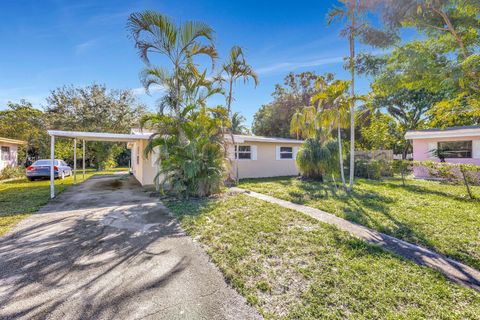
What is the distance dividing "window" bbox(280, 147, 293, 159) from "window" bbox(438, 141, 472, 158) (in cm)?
880

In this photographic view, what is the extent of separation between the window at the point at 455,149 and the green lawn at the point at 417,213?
5.62 m

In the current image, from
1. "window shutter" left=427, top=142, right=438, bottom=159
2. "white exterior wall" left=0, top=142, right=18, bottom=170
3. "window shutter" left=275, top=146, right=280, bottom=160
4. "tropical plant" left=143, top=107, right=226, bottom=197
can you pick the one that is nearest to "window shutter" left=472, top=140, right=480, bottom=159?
"window shutter" left=427, top=142, right=438, bottom=159

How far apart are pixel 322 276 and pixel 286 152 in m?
12.7

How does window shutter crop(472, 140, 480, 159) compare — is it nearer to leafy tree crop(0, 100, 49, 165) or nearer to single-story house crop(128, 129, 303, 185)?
single-story house crop(128, 129, 303, 185)

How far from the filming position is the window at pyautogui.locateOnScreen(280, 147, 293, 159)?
590 inches

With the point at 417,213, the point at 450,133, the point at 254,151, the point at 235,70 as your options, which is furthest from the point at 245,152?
the point at 450,133

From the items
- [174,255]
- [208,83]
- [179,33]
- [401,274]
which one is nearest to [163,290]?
[174,255]

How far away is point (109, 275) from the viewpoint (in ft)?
9.63

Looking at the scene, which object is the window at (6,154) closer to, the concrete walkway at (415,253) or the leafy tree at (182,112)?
the leafy tree at (182,112)

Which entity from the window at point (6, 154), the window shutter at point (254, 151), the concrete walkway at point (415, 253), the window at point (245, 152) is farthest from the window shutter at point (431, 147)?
→ the window at point (6, 154)

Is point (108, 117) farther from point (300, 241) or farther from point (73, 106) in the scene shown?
point (300, 241)

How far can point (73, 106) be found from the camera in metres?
21.8

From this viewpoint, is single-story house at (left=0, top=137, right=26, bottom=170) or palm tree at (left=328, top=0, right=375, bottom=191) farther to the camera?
single-story house at (left=0, top=137, right=26, bottom=170)

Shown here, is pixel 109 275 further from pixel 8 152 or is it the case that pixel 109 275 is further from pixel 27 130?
pixel 27 130
